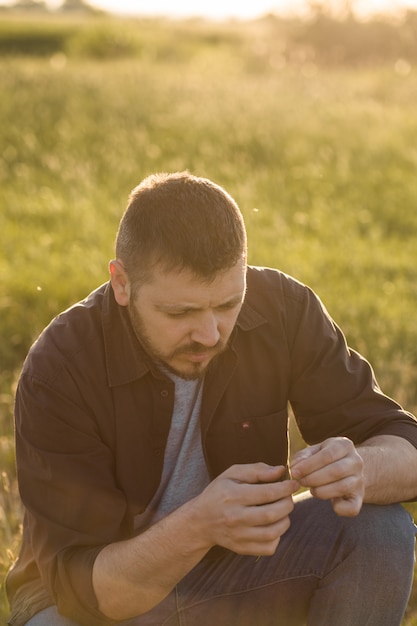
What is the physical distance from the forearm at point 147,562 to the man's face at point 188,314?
44 cm

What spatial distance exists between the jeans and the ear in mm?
905

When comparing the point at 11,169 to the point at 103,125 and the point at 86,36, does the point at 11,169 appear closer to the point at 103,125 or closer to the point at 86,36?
the point at 103,125

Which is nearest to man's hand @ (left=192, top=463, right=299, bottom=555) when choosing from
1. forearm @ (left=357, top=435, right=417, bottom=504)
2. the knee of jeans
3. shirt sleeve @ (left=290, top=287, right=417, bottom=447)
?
A: forearm @ (left=357, top=435, right=417, bottom=504)

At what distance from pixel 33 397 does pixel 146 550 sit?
54 centimetres

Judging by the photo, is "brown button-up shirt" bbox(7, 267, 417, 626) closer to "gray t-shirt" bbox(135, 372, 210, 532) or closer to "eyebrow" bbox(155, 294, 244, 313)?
"gray t-shirt" bbox(135, 372, 210, 532)

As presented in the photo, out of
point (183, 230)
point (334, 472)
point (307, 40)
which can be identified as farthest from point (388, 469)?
point (307, 40)

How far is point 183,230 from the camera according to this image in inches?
101

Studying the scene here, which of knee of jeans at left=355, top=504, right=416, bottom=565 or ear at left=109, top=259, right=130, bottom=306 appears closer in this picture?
ear at left=109, top=259, right=130, bottom=306

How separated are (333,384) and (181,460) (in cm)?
Result: 55

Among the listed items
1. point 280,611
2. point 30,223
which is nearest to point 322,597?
point 280,611

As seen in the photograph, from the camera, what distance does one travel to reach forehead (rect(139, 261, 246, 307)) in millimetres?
2562

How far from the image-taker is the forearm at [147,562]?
2.46 m

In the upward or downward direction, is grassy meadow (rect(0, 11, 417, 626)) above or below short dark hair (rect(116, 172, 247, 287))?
below

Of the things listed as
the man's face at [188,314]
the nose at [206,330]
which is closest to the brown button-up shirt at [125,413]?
the man's face at [188,314]
